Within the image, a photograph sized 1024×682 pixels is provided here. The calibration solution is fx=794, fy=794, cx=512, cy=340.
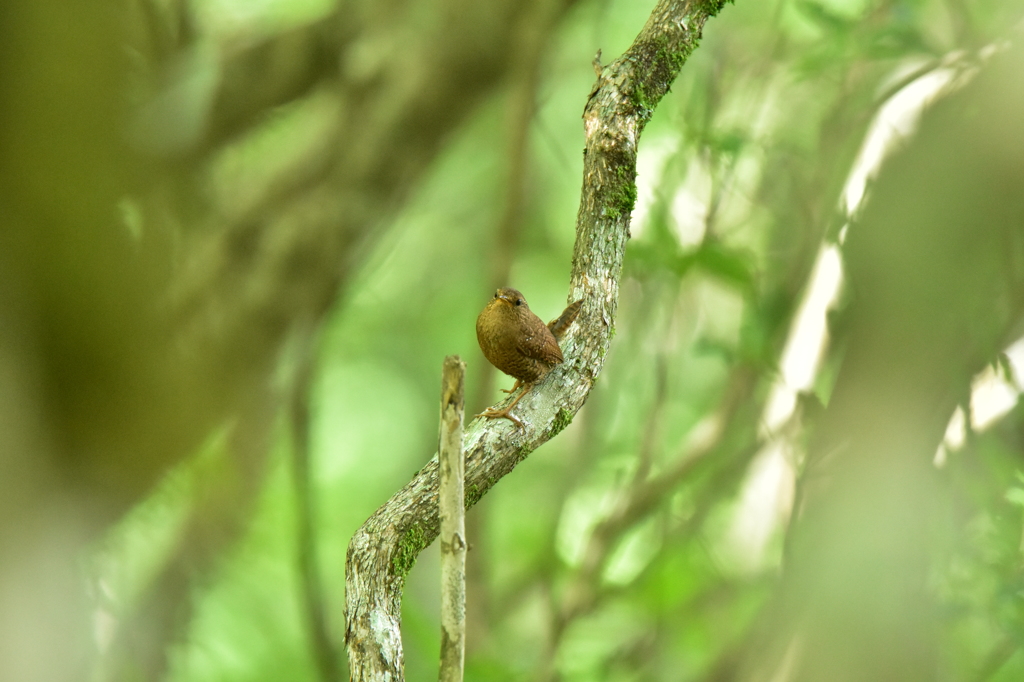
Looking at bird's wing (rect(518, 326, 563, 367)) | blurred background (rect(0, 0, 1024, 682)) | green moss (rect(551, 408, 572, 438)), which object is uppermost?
blurred background (rect(0, 0, 1024, 682))

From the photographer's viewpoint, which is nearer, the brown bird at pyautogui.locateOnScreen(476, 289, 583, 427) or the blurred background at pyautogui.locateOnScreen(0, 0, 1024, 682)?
the brown bird at pyautogui.locateOnScreen(476, 289, 583, 427)

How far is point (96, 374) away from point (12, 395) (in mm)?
182

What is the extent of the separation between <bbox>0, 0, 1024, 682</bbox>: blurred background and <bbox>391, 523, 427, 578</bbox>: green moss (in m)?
1.06

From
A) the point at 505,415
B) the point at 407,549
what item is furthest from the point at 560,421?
the point at 407,549

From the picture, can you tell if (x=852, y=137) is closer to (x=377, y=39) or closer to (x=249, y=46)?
(x=377, y=39)

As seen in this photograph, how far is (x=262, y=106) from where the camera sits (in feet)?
6.63

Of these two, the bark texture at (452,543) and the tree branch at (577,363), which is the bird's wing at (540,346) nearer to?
the tree branch at (577,363)

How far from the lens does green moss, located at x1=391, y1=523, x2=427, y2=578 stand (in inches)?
27.4

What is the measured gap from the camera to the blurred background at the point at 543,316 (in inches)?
72.5

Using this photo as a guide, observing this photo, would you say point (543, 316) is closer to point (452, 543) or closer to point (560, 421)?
point (560, 421)

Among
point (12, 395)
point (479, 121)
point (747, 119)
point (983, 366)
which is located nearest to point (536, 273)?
point (479, 121)

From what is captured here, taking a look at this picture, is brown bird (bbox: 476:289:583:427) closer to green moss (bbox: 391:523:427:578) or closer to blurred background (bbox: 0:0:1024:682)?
green moss (bbox: 391:523:427:578)

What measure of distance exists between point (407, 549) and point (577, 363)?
290 millimetres

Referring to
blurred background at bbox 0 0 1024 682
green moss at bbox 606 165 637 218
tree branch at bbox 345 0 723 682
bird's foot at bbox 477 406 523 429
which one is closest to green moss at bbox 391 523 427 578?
tree branch at bbox 345 0 723 682
